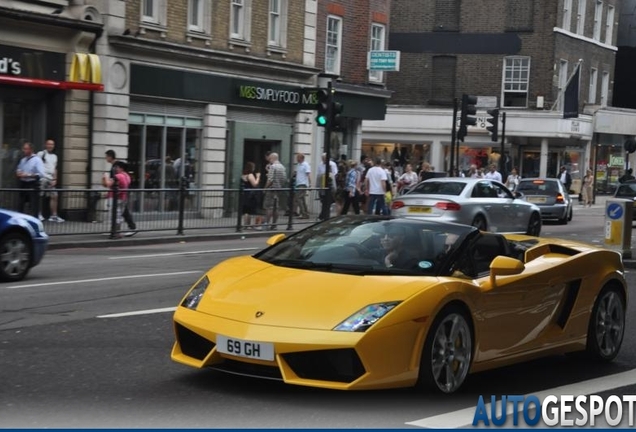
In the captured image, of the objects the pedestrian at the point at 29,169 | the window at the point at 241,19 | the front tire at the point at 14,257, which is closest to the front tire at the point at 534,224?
the window at the point at 241,19

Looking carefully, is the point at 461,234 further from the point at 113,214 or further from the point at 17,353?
the point at 113,214

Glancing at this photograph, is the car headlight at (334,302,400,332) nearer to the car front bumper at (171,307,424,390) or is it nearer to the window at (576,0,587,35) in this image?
the car front bumper at (171,307,424,390)

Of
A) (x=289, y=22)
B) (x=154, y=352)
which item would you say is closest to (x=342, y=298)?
(x=154, y=352)

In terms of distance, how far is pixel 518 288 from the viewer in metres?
8.05

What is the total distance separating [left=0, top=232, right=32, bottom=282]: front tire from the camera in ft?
45.3

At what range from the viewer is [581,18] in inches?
2197

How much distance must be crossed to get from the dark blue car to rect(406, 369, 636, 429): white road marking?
8.16 meters

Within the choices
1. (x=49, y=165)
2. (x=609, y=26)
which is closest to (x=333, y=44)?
(x=49, y=165)

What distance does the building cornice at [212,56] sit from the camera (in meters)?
26.5

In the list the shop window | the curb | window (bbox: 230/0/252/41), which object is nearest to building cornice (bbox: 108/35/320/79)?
window (bbox: 230/0/252/41)

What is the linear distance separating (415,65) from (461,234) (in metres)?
47.2

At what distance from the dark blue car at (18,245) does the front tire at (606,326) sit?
25.8ft

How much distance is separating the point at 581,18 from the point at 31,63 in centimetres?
3796

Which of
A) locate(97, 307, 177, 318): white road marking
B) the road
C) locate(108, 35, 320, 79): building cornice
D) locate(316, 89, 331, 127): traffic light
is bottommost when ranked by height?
locate(97, 307, 177, 318): white road marking
